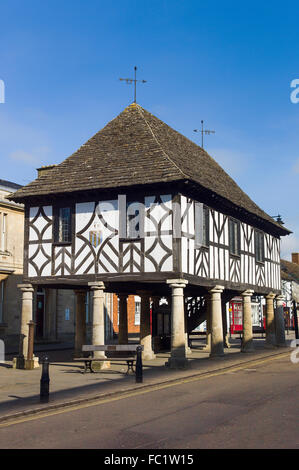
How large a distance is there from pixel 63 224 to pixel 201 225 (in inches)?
194

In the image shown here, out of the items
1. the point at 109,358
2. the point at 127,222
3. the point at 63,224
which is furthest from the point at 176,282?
the point at 63,224

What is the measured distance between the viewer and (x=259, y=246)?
25.8m

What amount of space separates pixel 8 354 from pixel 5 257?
4.94 metres

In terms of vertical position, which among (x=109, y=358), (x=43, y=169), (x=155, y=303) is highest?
(x=43, y=169)

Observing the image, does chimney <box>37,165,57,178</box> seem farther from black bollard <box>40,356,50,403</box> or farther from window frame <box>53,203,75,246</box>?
black bollard <box>40,356,50,403</box>

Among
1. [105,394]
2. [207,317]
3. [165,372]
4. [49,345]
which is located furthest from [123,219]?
[49,345]

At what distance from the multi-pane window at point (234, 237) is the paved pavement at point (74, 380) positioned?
4253mm

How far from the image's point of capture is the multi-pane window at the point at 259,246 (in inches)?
998

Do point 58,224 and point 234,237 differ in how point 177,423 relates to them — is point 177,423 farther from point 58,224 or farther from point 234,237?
point 234,237

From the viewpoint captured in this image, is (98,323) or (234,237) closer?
(98,323)

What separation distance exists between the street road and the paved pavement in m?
0.79

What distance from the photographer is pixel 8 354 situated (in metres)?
25.4

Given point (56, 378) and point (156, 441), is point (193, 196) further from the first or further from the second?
point (156, 441)

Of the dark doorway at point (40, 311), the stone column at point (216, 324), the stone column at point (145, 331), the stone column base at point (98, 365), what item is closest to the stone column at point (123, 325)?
the stone column at point (145, 331)
